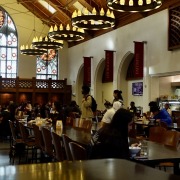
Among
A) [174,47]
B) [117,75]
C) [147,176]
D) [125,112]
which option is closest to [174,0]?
[174,47]

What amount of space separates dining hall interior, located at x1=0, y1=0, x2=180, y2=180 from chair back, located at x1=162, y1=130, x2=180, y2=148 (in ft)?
0.05

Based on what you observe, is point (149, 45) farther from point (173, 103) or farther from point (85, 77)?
point (85, 77)

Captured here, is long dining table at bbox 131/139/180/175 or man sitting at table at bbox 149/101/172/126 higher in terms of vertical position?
man sitting at table at bbox 149/101/172/126

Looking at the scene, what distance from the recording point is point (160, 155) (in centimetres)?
418

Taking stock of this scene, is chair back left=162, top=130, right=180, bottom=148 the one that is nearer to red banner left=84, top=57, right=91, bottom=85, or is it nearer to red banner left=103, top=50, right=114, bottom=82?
red banner left=103, top=50, right=114, bottom=82

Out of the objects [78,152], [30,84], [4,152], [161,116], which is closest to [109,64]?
[30,84]

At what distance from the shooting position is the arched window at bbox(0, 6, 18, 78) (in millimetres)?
22609

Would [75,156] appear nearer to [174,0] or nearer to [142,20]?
[174,0]

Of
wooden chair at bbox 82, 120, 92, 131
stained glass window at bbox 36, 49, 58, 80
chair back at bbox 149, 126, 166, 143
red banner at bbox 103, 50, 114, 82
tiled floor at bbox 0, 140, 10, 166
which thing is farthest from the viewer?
stained glass window at bbox 36, 49, 58, 80

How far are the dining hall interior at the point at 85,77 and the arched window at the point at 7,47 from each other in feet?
0.19

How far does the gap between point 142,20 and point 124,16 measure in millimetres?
1581

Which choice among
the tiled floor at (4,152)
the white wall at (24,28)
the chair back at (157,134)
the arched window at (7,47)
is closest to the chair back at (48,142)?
the chair back at (157,134)

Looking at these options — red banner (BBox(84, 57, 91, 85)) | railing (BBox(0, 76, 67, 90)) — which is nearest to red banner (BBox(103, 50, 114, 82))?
red banner (BBox(84, 57, 91, 85))

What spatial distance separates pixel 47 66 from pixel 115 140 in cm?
2026
